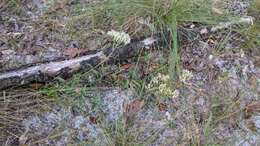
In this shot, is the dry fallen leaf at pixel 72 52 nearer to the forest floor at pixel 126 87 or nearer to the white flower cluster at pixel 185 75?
the forest floor at pixel 126 87

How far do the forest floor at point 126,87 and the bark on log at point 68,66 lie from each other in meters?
0.05

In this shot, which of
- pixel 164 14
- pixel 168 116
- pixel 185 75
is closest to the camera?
pixel 168 116

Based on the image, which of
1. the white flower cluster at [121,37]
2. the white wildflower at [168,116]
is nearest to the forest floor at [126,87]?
the white wildflower at [168,116]

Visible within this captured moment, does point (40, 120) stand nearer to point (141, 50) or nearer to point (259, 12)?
point (141, 50)

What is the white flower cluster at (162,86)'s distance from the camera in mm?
2439

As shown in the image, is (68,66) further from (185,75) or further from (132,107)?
(185,75)

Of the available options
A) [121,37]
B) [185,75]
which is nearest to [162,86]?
[185,75]

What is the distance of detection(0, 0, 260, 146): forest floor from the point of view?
2.30m

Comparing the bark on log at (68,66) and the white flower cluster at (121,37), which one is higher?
the white flower cluster at (121,37)

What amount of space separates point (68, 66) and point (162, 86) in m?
0.61

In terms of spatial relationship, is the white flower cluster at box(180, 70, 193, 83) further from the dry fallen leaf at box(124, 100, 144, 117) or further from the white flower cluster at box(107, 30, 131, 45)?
the white flower cluster at box(107, 30, 131, 45)

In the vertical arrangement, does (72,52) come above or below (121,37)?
below

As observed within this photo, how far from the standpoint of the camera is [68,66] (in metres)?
2.43

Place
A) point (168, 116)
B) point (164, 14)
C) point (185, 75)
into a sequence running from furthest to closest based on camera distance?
point (164, 14) < point (185, 75) < point (168, 116)
